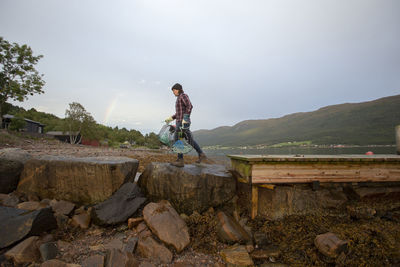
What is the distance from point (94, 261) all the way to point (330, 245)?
489 cm

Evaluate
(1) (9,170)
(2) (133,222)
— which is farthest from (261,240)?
(1) (9,170)

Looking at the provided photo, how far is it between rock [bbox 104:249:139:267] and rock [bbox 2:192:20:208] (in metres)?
3.49

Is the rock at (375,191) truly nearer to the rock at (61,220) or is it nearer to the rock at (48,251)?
the rock at (48,251)

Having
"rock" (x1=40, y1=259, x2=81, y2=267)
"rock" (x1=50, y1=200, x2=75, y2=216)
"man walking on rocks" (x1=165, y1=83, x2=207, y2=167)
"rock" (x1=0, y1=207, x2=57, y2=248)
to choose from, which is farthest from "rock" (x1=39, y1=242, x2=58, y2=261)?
"man walking on rocks" (x1=165, y1=83, x2=207, y2=167)

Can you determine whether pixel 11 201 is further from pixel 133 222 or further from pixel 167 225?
pixel 167 225

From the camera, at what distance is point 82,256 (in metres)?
3.48

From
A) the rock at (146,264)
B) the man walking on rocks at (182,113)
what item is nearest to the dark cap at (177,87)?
the man walking on rocks at (182,113)

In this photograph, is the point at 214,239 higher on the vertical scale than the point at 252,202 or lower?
lower

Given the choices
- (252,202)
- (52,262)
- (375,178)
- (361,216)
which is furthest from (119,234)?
(375,178)

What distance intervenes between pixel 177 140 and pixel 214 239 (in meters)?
3.11

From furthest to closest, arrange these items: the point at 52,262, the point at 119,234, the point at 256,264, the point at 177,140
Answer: the point at 177,140 < the point at 119,234 < the point at 256,264 < the point at 52,262

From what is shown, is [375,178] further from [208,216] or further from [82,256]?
[82,256]

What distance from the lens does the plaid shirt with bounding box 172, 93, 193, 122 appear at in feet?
19.5

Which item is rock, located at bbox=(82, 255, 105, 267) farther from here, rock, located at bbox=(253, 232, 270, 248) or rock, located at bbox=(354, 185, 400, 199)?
rock, located at bbox=(354, 185, 400, 199)
